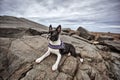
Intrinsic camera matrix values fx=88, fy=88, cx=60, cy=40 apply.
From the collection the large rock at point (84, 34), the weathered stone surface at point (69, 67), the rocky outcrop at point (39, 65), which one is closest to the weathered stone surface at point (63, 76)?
the rocky outcrop at point (39, 65)

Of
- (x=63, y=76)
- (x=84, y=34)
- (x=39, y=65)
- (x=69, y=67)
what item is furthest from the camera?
(x=84, y=34)

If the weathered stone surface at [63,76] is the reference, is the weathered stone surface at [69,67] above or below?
above

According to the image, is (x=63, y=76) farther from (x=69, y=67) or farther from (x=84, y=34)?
(x=84, y=34)

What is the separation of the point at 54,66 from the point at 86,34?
393 inches

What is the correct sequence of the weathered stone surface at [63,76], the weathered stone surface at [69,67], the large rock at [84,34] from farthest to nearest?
the large rock at [84,34] < the weathered stone surface at [69,67] < the weathered stone surface at [63,76]

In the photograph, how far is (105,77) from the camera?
17.5 ft

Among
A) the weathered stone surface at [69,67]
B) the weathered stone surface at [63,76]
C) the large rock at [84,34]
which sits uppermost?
the large rock at [84,34]

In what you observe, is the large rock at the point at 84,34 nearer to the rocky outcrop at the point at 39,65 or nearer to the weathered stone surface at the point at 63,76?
the rocky outcrop at the point at 39,65

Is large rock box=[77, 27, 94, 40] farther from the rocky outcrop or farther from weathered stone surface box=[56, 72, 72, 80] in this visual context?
weathered stone surface box=[56, 72, 72, 80]

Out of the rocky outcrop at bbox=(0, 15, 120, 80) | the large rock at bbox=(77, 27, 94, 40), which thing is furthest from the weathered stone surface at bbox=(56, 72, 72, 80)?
the large rock at bbox=(77, 27, 94, 40)

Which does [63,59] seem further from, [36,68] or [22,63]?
[22,63]

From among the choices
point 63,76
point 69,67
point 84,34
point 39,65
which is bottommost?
point 63,76

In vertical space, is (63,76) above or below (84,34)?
below

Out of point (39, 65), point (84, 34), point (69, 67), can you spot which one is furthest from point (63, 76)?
point (84, 34)
